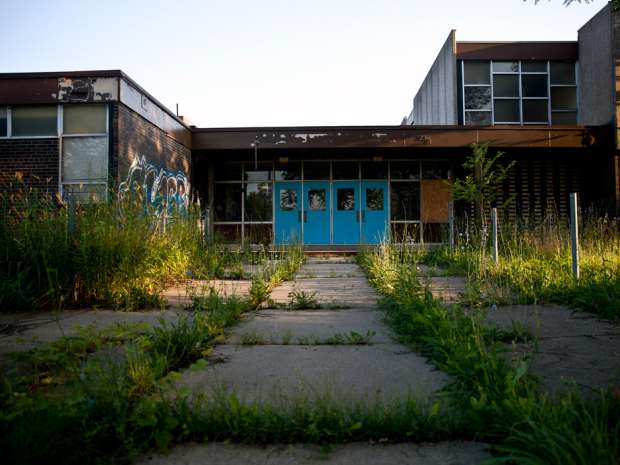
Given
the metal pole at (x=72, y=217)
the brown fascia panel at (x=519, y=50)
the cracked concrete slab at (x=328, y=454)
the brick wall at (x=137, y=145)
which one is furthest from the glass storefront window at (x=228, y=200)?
the cracked concrete slab at (x=328, y=454)

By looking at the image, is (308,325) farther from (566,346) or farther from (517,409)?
(517,409)

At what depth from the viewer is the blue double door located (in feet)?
55.1

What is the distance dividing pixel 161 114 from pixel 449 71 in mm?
12365

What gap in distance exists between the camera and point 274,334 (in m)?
4.24

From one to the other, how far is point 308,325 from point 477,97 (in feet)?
55.6

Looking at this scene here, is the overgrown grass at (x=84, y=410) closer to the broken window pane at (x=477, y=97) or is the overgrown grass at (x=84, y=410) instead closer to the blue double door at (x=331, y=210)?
the blue double door at (x=331, y=210)

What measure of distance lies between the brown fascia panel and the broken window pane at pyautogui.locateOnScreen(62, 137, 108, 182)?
14.3 meters

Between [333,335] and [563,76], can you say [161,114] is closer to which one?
[333,335]

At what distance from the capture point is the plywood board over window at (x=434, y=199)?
16.8 m

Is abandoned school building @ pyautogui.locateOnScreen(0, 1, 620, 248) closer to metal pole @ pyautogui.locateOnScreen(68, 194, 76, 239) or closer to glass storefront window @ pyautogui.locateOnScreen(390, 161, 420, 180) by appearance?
glass storefront window @ pyautogui.locateOnScreen(390, 161, 420, 180)

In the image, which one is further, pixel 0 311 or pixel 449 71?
pixel 449 71

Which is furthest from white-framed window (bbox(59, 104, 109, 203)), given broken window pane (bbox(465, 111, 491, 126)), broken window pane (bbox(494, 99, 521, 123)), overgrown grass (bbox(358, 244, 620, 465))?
broken window pane (bbox(494, 99, 521, 123))

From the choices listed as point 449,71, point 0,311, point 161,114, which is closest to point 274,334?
point 0,311

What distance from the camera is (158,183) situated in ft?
40.9
